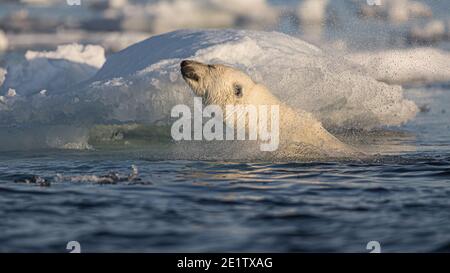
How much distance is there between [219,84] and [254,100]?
690 millimetres

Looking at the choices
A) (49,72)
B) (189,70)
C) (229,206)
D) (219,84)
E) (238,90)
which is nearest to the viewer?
(229,206)

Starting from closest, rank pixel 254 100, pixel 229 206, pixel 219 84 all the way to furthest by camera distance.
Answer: pixel 229 206
pixel 219 84
pixel 254 100

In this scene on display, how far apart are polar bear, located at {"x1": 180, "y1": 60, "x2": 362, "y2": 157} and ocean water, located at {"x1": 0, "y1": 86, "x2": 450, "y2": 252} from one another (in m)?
0.78

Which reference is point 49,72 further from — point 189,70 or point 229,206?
point 229,206

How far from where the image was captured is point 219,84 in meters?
12.2

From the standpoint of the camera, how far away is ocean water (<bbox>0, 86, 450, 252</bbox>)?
21.4ft

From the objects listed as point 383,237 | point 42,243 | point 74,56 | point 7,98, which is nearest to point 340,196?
point 383,237

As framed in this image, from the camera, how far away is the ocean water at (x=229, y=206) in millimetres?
6516

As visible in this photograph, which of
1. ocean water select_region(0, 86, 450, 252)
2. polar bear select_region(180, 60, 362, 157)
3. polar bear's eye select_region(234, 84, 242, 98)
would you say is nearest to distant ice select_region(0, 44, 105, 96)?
polar bear select_region(180, 60, 362, 157)

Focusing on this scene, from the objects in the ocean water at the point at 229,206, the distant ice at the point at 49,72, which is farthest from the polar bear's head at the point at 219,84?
the distant ice at the point at 49,72

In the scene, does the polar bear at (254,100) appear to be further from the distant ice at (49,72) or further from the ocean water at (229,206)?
the distant ice at (49,72)

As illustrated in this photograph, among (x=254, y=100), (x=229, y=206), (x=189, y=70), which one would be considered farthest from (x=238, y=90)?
(x=229, y=206)
